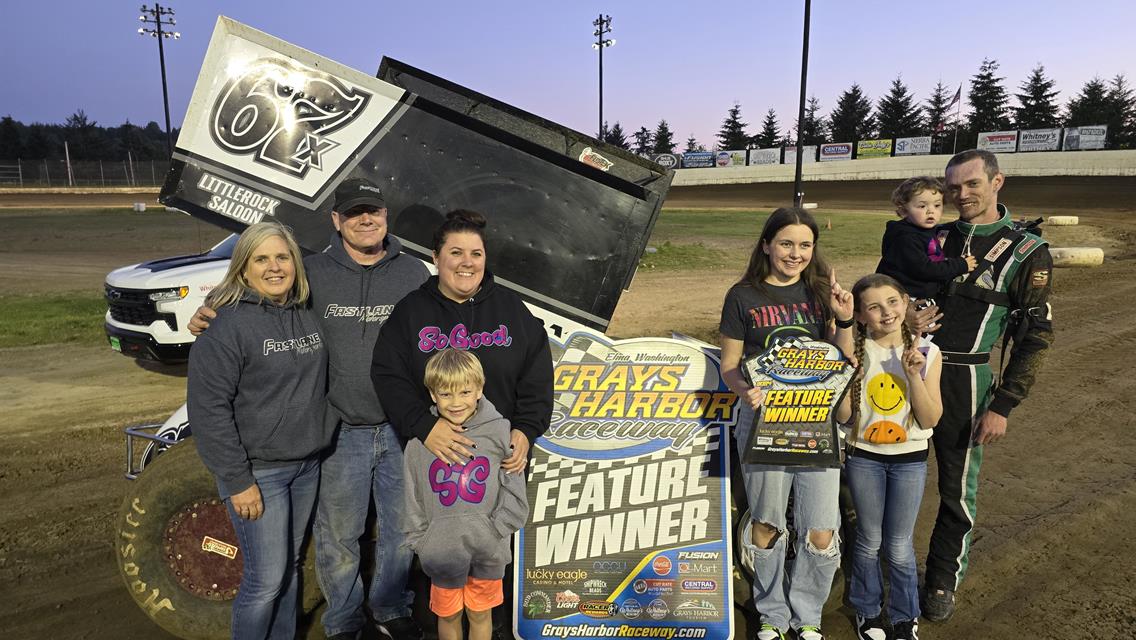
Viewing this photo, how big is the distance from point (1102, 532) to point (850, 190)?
34.0 m

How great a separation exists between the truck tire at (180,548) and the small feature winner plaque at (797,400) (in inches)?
83.6

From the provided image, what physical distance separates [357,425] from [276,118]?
1.83 meters

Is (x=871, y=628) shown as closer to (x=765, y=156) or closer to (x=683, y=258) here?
(x=683, y=258)

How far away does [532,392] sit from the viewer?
8.64 ft

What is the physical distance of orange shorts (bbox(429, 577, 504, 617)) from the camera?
262 centimetres

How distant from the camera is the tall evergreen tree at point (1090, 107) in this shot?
175 feet

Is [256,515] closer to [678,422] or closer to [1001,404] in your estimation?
[678,422]

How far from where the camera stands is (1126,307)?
401 inches

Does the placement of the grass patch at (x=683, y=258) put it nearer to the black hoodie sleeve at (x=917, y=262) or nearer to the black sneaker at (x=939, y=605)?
the black hoodie sleeve at (x=917, y=262)

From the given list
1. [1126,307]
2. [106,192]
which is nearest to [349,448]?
[1126,307]

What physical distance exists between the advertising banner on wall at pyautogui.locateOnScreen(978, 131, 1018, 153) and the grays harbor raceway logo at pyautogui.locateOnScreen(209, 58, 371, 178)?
47.7m

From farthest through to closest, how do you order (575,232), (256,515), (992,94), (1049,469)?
(992,94)
(1049,469)
(575,232)
(256,515)

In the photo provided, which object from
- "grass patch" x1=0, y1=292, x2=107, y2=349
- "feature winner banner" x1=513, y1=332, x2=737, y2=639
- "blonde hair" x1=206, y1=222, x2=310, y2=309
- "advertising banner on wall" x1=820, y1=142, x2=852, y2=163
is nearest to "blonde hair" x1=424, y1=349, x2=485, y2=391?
"blonde hair" x1=206, y1=222, x2=310, y2=309

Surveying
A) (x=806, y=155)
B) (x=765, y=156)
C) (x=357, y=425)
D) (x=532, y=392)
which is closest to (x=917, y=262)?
(x=532, y=392)
